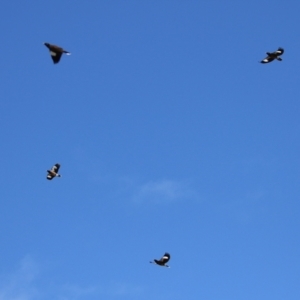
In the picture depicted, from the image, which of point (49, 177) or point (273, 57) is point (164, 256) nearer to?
point (49, 177)

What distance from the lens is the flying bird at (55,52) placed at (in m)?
56.3

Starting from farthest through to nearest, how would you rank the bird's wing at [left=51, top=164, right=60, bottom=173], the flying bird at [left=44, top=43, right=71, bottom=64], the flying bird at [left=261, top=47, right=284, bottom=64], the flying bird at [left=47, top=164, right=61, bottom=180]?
the bird's wing at [left=51, top=164, right=60, bottom=173] → the flying bird at [left=47, top=164, right=61, bottom=180] → the flying bird at [left=261, top=47, right=284, bottom=64] → the flying bird at [left=44, top=43, right=71, bottom=64]

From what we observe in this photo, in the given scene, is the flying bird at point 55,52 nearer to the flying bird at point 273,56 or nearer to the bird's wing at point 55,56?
the bird's wing at point 55,56

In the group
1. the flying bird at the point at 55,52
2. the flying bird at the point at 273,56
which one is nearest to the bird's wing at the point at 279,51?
the flying bird at the point at 273,56

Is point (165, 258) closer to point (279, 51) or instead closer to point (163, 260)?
point (163, 260)

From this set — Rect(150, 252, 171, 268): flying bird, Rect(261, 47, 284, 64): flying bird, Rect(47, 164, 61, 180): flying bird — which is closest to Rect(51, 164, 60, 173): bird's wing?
Rect(47, 164, 61, 180): flying bird

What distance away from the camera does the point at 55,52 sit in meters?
56.5

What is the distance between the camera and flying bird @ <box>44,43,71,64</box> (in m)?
56.3

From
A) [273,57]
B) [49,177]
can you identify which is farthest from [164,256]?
[273,57]

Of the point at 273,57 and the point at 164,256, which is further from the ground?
the point at 273,57

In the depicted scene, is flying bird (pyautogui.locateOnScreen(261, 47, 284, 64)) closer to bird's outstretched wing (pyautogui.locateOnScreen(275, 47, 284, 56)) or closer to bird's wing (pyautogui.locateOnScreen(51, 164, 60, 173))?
bird's outstretched wing (pyautogui.locateOnScreen(275, 47, 284, 56))

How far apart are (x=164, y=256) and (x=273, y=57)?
61.1 ft

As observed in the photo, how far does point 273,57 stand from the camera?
209 feet

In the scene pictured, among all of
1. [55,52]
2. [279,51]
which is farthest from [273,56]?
[55,52]
